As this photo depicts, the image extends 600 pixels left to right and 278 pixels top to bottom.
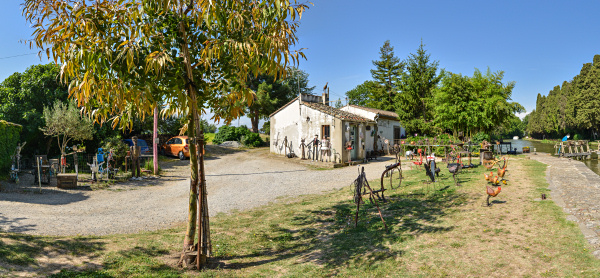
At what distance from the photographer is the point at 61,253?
5.00 m

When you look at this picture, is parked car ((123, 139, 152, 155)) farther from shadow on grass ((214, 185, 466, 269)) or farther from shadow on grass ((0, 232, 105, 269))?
shadow on grass ((0, 232, 105, 269))

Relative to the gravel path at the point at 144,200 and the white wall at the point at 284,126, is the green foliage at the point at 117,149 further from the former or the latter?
the white wall at the point at 284,126

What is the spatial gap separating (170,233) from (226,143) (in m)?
27.2

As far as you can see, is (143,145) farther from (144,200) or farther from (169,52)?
(169,52)

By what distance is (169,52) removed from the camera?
4.87 m

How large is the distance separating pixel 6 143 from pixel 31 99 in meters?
5.38

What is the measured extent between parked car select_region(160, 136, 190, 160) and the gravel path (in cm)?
448

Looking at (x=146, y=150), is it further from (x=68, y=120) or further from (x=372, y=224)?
(x=372, y=224)

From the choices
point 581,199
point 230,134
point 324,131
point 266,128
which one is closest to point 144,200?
point 581,199

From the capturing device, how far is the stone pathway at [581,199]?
596 cm

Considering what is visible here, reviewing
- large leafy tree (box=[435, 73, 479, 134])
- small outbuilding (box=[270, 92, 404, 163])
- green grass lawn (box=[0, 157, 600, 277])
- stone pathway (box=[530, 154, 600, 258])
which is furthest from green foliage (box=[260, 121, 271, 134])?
green grass lawn (box=[0, 157, 600, 277])

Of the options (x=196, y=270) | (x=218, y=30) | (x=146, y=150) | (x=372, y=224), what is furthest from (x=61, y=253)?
(x=146, y=150)

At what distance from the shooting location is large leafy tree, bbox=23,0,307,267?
13.9 feet

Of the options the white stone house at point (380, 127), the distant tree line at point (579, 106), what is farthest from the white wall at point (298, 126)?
the distant tree line at point (579, 106)
